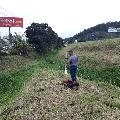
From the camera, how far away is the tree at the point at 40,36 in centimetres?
7736

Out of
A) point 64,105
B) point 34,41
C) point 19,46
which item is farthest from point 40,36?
point 64,105

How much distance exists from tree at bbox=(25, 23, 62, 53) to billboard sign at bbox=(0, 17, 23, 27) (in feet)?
24.8

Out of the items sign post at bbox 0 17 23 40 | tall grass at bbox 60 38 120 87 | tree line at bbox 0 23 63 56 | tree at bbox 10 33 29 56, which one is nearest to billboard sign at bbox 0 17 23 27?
sign post at bbox 0 17 23 40

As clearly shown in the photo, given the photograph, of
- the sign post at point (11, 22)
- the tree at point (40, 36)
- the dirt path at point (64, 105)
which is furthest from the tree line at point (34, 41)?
the dirt path at point (64, 105)

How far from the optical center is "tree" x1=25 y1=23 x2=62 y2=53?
254ft

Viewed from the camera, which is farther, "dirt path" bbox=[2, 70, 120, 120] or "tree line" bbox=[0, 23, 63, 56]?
Result: "tree line" bbox=[0, 23, 63, 56]

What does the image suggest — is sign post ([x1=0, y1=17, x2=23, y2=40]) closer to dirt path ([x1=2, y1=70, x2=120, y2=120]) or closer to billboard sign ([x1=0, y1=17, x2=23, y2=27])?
billboard sign ([x1=0, y1=17, x2=23, y2=27])

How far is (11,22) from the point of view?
287ft

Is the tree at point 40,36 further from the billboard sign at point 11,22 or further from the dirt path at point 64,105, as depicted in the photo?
the dirt path at point 64,105

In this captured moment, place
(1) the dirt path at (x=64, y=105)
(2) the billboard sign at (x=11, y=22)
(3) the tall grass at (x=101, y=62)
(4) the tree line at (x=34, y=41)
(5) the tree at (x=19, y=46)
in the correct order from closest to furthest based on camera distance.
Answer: (1) the dirt path at (x=64, y=105) < (3) the tall grass at (x=101, y=62) < (5) the tree at (x=19, y=46) < (4) the tree line at (x=34, y=41) < (2) the billboard sign at (x=11, y=22)

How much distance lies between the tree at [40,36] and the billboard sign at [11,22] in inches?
298

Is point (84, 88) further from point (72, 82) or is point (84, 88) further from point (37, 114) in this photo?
point (37, 114)

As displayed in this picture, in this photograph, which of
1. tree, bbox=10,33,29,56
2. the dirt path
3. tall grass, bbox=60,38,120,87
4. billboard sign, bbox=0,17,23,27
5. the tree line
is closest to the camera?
the dirt path

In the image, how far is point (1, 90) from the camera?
3183 cm
